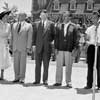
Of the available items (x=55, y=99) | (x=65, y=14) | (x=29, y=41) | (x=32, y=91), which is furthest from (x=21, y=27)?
(x=55, y=99)

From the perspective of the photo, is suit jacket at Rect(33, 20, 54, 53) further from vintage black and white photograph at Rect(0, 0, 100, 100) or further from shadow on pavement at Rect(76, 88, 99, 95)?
shadow on pavement at Rect(76, 88, 99, 95)

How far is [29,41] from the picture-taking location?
851 centimetres

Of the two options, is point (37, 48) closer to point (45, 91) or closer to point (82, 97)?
point (45, 91)

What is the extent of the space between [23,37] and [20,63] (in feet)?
2.31

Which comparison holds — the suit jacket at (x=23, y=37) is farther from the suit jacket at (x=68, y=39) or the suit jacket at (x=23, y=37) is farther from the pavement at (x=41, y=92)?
the pavement at (x=41, y=92)

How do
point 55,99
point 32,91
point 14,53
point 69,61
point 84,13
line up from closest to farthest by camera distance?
point 55,99, point 32,91, point 69,61, point 14,53, point 84,13

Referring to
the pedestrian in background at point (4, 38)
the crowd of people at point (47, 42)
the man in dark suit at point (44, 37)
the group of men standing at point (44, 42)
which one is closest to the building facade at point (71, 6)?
the pedestrian in background at point (4, 38)

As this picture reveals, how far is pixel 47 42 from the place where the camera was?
27.4 ft

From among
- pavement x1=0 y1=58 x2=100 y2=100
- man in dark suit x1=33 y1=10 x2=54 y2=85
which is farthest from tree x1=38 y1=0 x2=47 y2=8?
pavement x1=0 y1=58 x2=100 y2=100

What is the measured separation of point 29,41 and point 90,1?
2239 inches

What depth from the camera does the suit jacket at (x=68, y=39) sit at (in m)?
8.09

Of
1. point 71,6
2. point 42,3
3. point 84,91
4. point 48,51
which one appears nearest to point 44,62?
point 48,51

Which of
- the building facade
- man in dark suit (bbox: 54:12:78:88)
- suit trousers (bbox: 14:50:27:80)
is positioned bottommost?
suit trousers (bbox: 14:50:27:80)

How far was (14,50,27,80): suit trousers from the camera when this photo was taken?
8695mm
